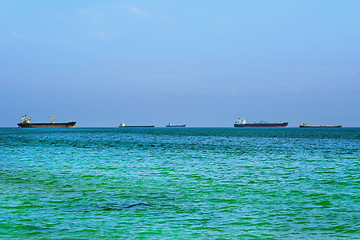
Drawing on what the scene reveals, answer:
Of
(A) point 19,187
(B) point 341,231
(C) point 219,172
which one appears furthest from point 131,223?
(C) point 219,172

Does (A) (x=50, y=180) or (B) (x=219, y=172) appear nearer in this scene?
(A) (x=50, y=180)

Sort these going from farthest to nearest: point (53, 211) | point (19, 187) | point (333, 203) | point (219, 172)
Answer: point (219, 172) < point (19, 187) < point (333, 203) < point (53, 211)

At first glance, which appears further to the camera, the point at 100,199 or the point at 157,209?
the point at 100,199

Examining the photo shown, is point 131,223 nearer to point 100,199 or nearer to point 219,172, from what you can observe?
point 100,199

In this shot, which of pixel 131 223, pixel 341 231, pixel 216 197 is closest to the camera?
pixel 341 231

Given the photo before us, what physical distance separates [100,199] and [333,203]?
11002 millimetres

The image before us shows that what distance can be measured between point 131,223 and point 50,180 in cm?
1338

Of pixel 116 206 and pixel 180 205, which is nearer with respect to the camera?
pixel 116 206

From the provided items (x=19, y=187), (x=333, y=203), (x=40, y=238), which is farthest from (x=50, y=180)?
(x=333, y=203)

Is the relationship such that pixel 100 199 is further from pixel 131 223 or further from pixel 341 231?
pixel 341 231

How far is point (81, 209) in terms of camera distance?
54.9ft

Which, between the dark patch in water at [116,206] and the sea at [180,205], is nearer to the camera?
the sea at [180,205]

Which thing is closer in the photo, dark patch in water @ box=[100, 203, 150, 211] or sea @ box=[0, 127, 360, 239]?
sea @ box=[0, 127, 360, 239]

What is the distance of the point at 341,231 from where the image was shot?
13.5 meters
